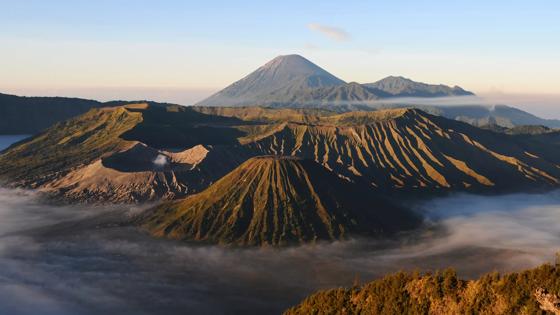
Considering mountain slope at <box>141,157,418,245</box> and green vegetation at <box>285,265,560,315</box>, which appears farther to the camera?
mountain slope at <box>141,157,418,245</box>

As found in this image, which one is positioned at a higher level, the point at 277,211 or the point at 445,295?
the point at 445,295

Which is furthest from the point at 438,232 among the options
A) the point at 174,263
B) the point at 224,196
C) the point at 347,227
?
the point at 174,263

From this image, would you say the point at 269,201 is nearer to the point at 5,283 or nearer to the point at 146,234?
the point at 146,234

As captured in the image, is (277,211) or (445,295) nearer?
(445,295)

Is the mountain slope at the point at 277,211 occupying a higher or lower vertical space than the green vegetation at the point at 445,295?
lower
